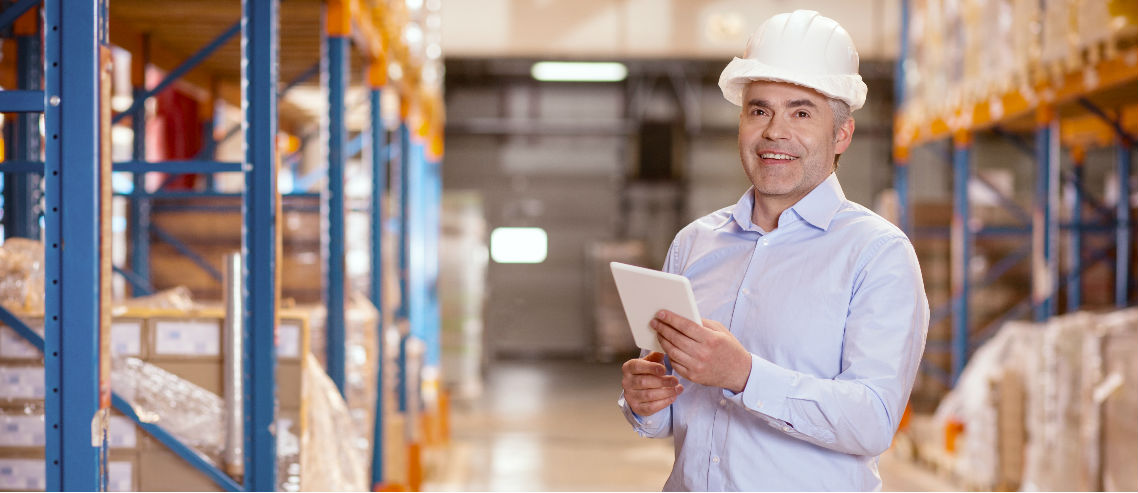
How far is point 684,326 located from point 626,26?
13501 mm

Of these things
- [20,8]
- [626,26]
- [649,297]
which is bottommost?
[649,297]

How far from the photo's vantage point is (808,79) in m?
2.05

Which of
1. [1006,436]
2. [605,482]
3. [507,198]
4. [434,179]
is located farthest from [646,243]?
[1006,436]

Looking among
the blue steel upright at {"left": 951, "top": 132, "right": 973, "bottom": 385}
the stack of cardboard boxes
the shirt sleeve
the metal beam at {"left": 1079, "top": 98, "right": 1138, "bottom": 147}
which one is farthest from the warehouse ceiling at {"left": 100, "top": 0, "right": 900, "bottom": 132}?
the shirt sleeve

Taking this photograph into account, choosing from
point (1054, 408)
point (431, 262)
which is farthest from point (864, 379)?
point (431, 262)

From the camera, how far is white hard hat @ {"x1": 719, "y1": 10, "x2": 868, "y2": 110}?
207cm

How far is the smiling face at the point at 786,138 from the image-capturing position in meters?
2.11

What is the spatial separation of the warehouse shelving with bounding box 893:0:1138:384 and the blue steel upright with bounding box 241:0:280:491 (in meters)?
4.61

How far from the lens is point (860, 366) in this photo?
1.98 metres

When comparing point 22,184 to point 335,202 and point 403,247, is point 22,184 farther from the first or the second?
point 403,247

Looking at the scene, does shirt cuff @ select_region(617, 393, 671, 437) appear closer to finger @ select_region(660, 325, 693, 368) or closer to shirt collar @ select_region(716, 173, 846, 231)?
finger @ select_region(660, 325, 693, 368)

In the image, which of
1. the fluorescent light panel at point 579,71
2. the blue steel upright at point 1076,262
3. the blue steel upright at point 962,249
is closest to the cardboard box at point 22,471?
the blue steel upright at point 962,249

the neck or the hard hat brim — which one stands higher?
the hard hat brim

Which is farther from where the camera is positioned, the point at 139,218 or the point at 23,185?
the point at 139,218
